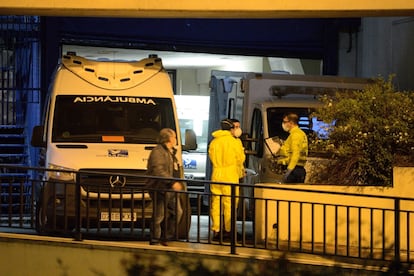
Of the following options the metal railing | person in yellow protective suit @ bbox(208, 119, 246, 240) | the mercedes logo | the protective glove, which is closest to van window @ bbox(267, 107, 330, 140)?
the protective glove

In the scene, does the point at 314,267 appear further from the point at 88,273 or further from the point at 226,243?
the point at 88,273

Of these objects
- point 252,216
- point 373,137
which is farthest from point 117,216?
point 373,137

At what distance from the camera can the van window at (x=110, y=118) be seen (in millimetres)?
12539

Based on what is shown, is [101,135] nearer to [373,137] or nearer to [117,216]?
[117,216]

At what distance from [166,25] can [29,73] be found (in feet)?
11.6

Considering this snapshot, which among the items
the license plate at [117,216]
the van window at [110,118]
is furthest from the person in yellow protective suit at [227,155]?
the license plate at [117,216]

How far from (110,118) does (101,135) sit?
391 millimetres

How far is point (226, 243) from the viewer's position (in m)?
10.7

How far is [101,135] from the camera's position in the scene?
12531 mm

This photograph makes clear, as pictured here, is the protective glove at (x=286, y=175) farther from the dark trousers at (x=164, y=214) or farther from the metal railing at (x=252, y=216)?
the dark trousers at (x=164, y=214)

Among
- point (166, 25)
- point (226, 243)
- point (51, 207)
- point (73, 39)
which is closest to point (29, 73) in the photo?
point (73, 39)

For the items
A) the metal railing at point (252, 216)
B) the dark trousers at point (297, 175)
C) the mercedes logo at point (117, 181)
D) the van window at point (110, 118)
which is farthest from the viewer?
the van window at point (110, 118)

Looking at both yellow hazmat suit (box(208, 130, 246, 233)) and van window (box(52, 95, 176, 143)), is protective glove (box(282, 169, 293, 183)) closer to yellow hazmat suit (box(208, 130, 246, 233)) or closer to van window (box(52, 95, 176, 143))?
yellow hazmat suit (box(208, 130, 246, 233))

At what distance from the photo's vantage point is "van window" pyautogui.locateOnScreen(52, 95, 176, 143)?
41.1 ft
